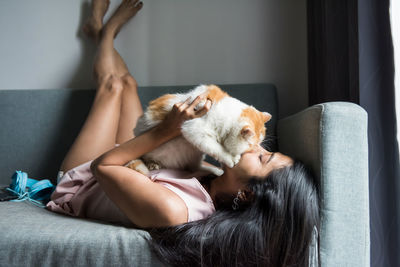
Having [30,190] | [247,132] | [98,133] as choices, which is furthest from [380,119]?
[30,190]

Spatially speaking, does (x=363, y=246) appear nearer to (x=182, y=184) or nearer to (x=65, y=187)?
(x=182, y=184)

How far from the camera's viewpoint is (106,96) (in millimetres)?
1432

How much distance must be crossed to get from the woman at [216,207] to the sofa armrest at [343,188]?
4cm

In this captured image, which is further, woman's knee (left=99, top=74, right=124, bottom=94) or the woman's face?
woman's knee (left=99, top=74, right=124, bottom=94)

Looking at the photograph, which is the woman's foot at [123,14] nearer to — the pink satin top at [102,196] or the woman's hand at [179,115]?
the pink satin top at [102,196]

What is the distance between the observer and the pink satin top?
34.3 inches

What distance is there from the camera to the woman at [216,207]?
738 mm

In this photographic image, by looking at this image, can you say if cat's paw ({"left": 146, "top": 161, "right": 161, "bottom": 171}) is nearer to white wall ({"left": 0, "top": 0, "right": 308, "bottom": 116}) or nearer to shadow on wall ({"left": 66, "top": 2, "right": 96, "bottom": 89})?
white wall ({"left": 0, "top": 0, "right": 308, "bottom": 116})

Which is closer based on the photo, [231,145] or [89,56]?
[231,145]

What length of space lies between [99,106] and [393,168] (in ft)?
3.98

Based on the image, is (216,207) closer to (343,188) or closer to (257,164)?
(257,164)

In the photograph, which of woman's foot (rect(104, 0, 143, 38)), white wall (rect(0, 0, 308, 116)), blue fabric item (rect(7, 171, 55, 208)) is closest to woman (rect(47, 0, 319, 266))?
blue fabric item (rect(7, 171, 55, 208))

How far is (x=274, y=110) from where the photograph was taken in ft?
5.27

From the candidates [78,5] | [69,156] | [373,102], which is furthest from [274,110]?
[78,5]
